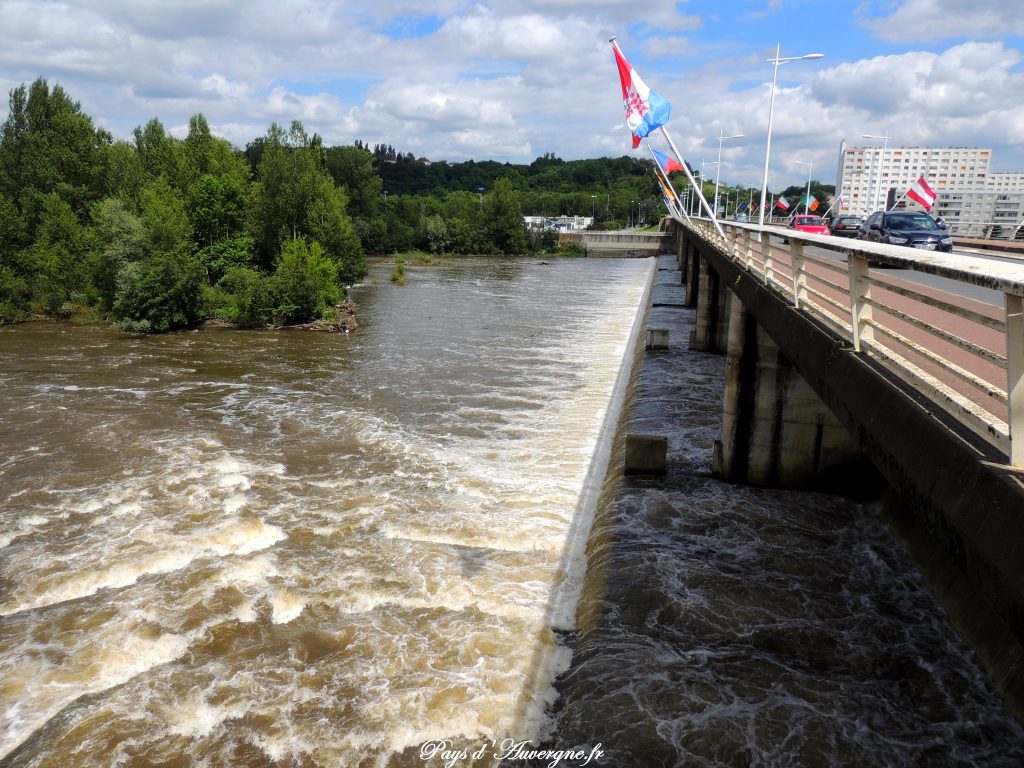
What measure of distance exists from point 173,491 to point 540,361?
17.8 m

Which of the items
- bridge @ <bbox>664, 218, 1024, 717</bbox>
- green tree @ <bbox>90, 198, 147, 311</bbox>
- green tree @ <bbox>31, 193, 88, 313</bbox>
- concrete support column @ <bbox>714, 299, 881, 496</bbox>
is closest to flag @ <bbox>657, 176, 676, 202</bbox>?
bridge @ <bbox>664, 218, 1024, 717</bbox>

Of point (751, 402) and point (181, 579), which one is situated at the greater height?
A: point (751, 402)

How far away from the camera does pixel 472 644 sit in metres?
10.7

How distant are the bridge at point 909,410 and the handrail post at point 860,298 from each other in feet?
0.05

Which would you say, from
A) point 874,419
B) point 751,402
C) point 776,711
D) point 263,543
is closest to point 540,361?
point 751,402

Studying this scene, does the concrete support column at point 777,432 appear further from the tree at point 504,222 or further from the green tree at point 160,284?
the tree at point 504,222

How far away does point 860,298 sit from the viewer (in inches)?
286

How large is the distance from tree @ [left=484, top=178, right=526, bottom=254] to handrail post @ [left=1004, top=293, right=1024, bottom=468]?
376 ft

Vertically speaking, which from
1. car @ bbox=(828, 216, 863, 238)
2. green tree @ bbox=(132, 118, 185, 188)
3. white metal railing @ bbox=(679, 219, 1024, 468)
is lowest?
white metal railing @ bbox=(679, 219, 1024, 468)

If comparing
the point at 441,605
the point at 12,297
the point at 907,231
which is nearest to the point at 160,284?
the point at 12,297

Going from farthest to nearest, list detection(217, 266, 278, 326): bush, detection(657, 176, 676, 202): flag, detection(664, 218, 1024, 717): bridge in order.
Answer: detection(217, 266, 278, 326): bush
detection(657, 176, 676, 202): flag
detection(664, 218, 1024, 717): bridge

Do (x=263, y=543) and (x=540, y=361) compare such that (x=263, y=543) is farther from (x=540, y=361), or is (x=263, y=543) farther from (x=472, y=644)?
(x=540, y=361)

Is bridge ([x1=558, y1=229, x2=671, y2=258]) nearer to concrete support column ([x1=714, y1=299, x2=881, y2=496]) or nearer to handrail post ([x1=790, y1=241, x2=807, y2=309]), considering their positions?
concrete support column ([x1=714, y1=299, x2=881, y2=496])

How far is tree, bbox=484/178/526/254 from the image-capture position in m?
117
